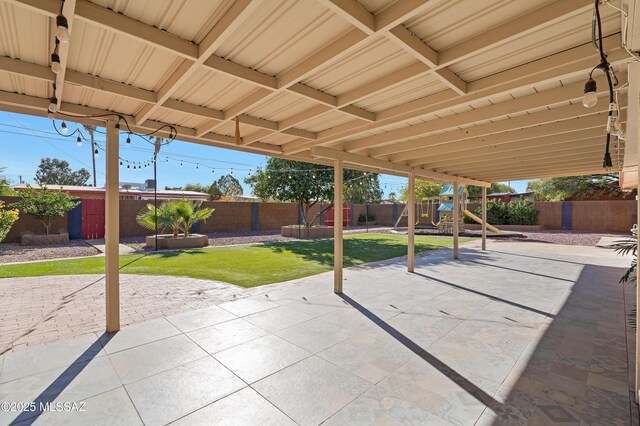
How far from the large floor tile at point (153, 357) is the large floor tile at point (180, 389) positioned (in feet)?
0.38

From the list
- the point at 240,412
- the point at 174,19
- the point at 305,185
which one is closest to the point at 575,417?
the point at 240,412

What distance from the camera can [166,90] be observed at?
2.95 metres

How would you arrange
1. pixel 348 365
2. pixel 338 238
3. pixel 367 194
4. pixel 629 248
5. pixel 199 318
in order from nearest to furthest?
pixel 348 365, pixel 629 248, pixel 199 318, pixel 338 238, pixel 367 194

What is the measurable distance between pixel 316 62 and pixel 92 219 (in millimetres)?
14269

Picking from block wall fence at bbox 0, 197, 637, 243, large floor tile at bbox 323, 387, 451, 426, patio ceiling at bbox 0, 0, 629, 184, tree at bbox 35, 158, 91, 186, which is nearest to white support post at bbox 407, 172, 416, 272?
patio ceiling at bbox 0, 0, 629, 184

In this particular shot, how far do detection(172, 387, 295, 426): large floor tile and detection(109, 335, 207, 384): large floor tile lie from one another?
800 millimetres

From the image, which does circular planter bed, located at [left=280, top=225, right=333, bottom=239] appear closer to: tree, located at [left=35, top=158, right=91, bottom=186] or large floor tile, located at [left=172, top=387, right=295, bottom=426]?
large floor tile, located at [left=172, top=387, right=295, bottom=426]

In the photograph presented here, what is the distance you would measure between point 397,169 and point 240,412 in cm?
555

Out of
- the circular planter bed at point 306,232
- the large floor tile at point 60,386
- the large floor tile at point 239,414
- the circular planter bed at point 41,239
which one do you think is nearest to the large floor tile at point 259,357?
the large floor tile at point 239,414

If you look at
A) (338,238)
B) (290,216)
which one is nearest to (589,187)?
(290,216)

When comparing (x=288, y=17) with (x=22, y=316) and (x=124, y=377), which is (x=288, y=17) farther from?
(x=22, y=316)

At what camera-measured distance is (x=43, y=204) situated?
10492mm

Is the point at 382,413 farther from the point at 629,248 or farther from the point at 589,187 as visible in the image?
the point at 589,187

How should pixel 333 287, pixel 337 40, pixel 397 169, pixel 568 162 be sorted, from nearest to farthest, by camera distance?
pixel 337 40 < pixel 333 287 < pixel 397 169 < pixel 568 162
